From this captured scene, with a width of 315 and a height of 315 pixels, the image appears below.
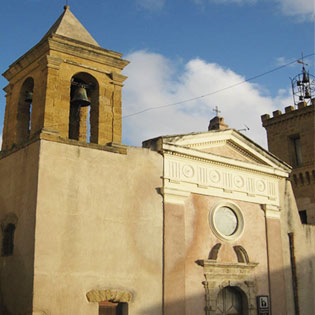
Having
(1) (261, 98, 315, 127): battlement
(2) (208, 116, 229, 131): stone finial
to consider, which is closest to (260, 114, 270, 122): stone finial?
(1) (261, 98, 315, 127): battlement

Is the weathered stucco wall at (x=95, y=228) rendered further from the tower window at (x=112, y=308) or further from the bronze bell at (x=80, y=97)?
the bronze bell at (x=80, y=97)

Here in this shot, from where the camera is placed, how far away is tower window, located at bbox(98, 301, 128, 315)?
12211 millimetres

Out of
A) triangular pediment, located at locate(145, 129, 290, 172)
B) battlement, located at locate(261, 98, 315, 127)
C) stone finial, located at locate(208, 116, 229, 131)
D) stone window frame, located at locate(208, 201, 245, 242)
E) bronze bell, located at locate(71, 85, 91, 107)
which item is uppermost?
battlement, located at locate(261, 98, 315, 127)

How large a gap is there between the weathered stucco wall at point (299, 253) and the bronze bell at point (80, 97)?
7442mm

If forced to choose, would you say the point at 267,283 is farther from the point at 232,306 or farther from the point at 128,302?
the point at 128,302

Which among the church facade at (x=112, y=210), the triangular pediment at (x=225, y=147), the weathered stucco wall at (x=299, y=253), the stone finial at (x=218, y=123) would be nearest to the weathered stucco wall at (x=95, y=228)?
the church facade at (x=112, y=210)

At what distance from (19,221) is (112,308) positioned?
3033 mm

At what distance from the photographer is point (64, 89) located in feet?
41.8

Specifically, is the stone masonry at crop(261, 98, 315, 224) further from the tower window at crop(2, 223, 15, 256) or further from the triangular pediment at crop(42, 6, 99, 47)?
the tower window at crop(2, 223, 15, 256)

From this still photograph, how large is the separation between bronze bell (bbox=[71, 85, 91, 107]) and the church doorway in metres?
6.45

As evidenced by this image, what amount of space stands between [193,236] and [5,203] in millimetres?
5019

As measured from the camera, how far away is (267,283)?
15.5 m

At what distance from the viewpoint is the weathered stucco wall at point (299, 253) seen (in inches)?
643

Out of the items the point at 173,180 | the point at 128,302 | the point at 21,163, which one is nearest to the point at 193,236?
the point at 173,180
